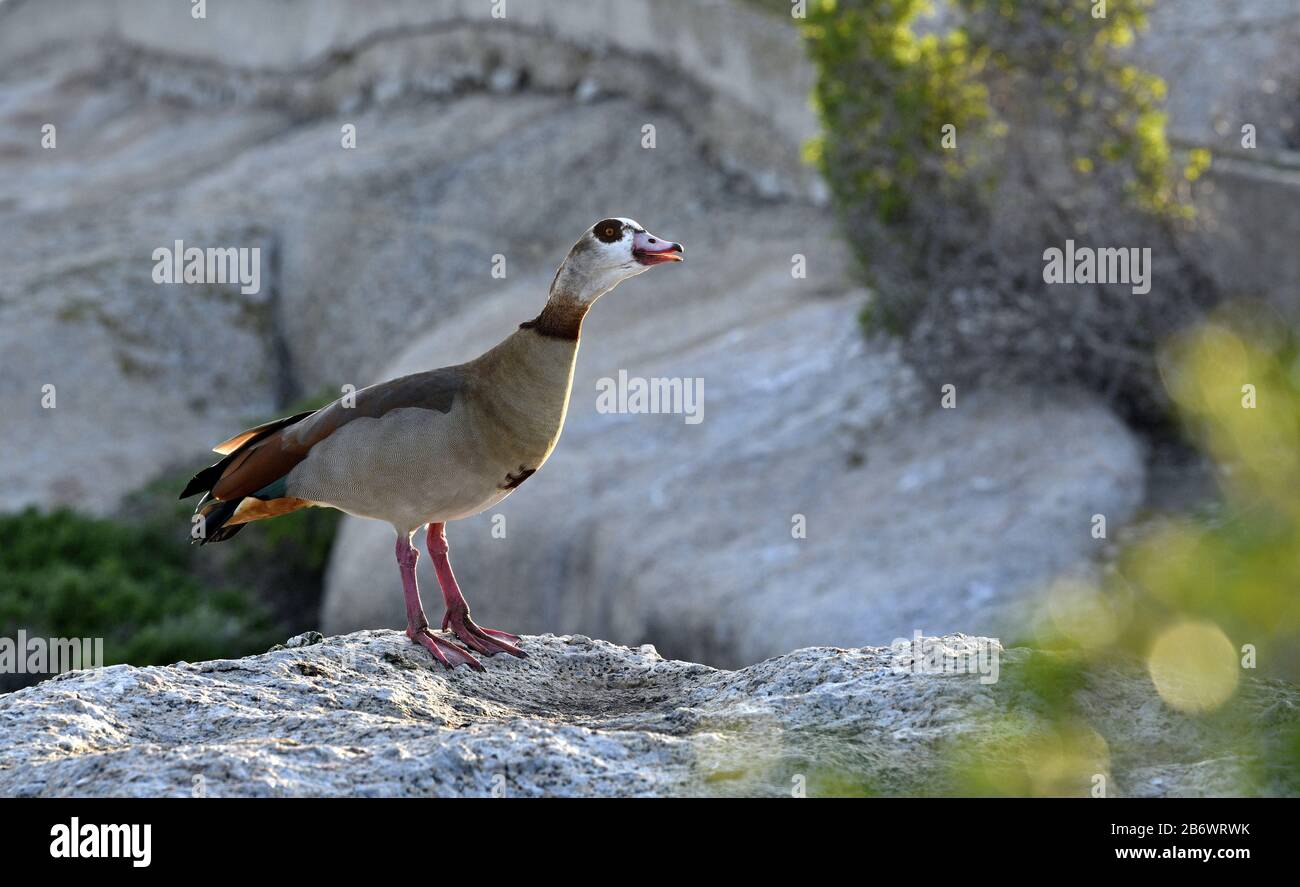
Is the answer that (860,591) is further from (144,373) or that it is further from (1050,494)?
(144,373)

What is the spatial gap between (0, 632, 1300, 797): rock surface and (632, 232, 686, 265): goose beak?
136 centimetres

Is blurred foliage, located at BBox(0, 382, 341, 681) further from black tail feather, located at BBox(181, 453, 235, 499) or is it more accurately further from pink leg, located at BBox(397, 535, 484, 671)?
pink leg, located at BBox(397, 535, 484, 671)

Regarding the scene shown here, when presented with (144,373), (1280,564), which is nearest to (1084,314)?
(1280,564)

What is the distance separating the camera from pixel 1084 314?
41.4 ft

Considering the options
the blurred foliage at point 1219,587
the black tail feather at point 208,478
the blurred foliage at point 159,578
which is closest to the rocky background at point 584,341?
the blurred foliage at point 159,578

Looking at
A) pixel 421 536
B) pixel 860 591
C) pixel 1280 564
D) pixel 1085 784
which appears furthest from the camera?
pixel 421 536

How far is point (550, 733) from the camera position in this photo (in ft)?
13.4

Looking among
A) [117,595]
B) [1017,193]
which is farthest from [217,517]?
[117,595]

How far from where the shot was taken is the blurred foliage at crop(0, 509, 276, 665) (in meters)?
16.2

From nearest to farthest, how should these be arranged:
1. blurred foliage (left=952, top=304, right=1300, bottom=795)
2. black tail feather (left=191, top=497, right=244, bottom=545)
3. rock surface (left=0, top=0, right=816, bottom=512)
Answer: blurred foliage (left=952, top=304, right=1300, bottom=795) → black tail feather (left=191, top=497, right=244, bottom=545) → rock surface (left=0, top=0, right=816, bottom=512)

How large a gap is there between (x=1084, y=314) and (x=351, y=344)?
12.3 m

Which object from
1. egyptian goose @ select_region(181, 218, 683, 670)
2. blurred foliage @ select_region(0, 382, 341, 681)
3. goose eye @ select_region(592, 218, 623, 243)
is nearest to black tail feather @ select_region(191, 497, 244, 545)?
egyptian goose @ select_region(181, 218, 683, 670)

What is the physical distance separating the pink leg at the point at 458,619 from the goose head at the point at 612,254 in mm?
1148

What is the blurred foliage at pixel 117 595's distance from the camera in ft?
53.3
